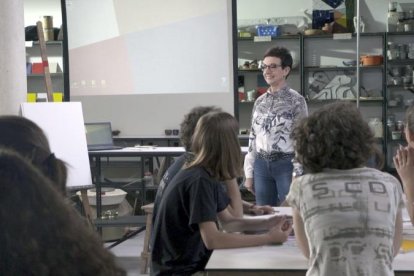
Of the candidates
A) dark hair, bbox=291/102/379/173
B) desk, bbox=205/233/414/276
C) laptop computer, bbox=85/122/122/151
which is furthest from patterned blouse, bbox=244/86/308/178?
dark hair, bbox=291/102/379/173

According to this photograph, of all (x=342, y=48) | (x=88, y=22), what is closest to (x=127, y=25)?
(x=88, y=22)

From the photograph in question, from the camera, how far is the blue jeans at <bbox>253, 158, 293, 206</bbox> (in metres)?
4.06

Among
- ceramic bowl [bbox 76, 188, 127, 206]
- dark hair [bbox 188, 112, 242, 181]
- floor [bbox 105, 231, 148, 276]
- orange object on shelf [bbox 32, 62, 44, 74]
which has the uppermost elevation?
orange object on shelf [bbox 32, 62, 44, 74]

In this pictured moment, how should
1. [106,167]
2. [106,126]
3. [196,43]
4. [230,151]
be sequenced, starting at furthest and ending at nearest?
[106,167] < [196,43] < [106,126] < [230,151]

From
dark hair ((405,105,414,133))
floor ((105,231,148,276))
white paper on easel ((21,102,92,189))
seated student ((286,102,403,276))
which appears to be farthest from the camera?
floor ((105,231,148,276))

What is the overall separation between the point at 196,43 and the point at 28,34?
3.08 meters

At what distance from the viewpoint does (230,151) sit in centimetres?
233

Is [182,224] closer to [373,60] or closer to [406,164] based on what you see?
[406,164]

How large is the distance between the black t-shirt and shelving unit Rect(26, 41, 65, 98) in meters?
6.37

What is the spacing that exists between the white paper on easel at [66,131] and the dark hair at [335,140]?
2.78 meters

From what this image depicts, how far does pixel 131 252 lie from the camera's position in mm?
5359

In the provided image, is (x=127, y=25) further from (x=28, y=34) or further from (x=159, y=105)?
(x=28, y=34)

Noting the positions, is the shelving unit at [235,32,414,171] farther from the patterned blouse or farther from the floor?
the patterned blouse

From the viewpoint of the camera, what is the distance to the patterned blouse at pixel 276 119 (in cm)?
407
